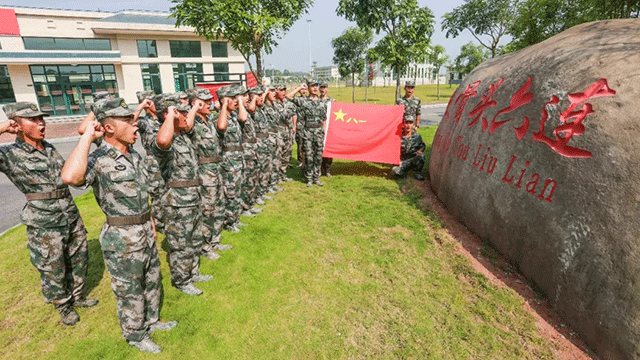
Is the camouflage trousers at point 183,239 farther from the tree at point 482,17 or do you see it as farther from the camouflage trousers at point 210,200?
the tree at point 482,17

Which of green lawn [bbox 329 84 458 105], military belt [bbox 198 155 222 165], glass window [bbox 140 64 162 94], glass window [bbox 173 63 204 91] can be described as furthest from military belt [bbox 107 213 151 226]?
green lawn [bbox 329 84 458 105]

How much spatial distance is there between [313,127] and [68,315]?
607cm

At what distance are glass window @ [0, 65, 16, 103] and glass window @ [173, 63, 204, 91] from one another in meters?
11.5

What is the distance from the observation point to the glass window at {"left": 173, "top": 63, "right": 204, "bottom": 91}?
97.9 ft

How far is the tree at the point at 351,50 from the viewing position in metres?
31.8

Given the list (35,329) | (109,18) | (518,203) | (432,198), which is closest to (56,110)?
(109,18)

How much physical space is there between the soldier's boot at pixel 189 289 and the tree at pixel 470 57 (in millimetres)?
40696

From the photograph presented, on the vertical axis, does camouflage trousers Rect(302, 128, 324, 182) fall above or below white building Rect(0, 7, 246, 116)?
below

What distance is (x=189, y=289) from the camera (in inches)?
171

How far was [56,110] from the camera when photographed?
25.0m

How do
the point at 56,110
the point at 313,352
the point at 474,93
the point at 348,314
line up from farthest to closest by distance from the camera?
1. the point at 56,110
2. the point at 474,93
3. the point at 348,314
4. the point at 313,352

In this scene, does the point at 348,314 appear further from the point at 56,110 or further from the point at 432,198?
the point at 56,110

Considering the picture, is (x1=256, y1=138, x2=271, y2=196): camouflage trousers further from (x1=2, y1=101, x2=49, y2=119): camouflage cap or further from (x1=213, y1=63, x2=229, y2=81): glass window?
(x1=213, y1=63, x2=229, y2=81): glass window

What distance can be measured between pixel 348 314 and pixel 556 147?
3.31 metres
